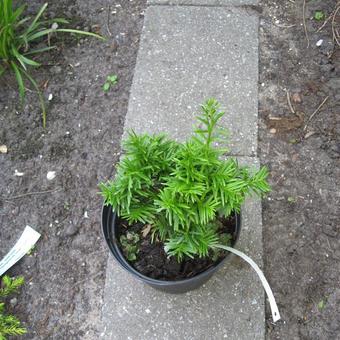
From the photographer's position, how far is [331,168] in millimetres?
2342

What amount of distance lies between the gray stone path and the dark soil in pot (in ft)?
0.84

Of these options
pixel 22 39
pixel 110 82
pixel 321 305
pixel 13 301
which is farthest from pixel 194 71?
pixel 13 301

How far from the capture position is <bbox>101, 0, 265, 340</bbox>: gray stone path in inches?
80.4

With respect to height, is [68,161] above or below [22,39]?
below

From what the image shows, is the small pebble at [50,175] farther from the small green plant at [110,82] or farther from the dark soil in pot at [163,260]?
the dark soil in pot at [163,260]

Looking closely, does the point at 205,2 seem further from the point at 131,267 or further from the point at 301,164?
the point at 131,267

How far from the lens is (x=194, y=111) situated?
2541 millimetres

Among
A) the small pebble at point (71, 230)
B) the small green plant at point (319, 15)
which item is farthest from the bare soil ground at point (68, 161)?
the small green plant at point (319, 15)

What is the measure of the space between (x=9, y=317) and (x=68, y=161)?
882 millimetres

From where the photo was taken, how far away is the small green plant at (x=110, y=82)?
270cm

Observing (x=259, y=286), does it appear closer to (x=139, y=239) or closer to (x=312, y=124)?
(x=139, y=239)

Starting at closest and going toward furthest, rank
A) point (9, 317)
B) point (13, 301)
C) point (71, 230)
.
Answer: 1. point (9, 317)
2. point (13, 301)
3. point (71, 230)

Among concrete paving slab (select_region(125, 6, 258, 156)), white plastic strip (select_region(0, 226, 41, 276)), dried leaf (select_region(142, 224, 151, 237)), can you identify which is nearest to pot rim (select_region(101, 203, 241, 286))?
dried leaf (select_region(142, 224, 151, 237))

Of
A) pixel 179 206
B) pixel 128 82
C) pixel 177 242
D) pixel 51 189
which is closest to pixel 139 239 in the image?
pixel 177 242
